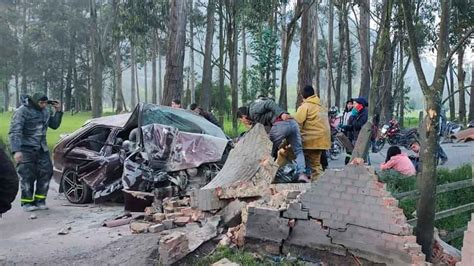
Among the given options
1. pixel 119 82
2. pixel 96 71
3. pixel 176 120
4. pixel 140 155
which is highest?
pixel 119 82

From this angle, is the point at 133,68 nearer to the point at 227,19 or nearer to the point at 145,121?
the point at 227,19

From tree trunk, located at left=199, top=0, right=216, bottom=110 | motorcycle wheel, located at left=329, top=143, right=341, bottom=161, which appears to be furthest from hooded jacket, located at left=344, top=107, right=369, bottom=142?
tree trunk, located at left=199, top=0, right=216, bottom=110

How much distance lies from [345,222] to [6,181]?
3326 mm

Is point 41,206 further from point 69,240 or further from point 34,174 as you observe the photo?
point 69,240

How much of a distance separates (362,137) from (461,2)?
246 inches

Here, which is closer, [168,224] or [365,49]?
[168,224]

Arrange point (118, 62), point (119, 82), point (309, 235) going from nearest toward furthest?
point (309, 235) < point (118, 62) < point (119, 82)

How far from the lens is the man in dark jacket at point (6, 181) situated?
311cm

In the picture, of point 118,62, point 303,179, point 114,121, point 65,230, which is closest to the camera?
point 65,230

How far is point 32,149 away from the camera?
25.8ft

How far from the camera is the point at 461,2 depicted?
11.5m

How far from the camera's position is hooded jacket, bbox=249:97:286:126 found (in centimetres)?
787

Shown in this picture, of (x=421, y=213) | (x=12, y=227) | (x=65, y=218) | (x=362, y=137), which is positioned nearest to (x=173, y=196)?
(x=65, y=218)

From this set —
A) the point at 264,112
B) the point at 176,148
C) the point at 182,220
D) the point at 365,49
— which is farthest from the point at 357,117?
the point at 365,49
